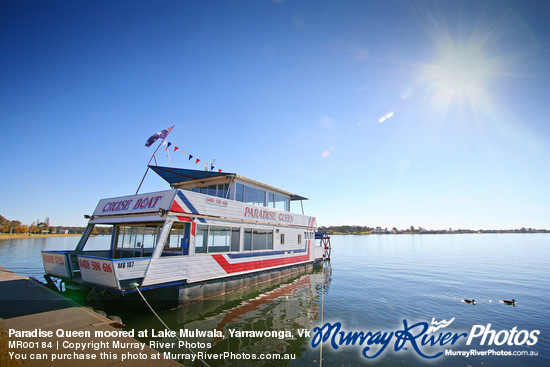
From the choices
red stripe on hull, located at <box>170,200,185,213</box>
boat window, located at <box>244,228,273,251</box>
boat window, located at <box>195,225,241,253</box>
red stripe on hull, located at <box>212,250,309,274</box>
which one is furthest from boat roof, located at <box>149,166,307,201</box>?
red stripe on hull, located at <box>212,250,309,274</box>

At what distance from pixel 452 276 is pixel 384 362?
19.4 meters

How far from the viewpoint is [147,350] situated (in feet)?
16.6

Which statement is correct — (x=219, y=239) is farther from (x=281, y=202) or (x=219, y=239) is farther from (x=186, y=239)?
(x=281, y=202)

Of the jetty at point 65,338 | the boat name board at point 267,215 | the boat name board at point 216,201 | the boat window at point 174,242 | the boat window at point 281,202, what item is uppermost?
the boat window at point 281,202

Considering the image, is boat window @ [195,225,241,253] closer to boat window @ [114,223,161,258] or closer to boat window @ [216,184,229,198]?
boat window @ [114,223,161,258]

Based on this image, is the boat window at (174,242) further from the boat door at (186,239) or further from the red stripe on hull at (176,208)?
the red stripe on hull at (176,208)

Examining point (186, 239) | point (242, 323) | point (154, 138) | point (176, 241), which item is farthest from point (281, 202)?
point (242, 323)

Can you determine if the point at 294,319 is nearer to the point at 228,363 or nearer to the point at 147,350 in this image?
the point at 228,363

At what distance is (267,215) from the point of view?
15344 mm

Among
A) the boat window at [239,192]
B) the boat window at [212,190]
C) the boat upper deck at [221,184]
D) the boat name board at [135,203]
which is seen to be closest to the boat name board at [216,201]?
the boat upper deck at [221,184]

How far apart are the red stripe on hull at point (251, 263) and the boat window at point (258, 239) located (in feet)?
2.67

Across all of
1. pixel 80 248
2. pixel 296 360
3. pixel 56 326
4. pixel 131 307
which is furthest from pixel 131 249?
→ pixel 296 360

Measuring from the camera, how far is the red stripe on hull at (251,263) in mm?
11914

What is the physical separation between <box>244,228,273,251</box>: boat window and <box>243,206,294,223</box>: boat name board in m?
0.81
